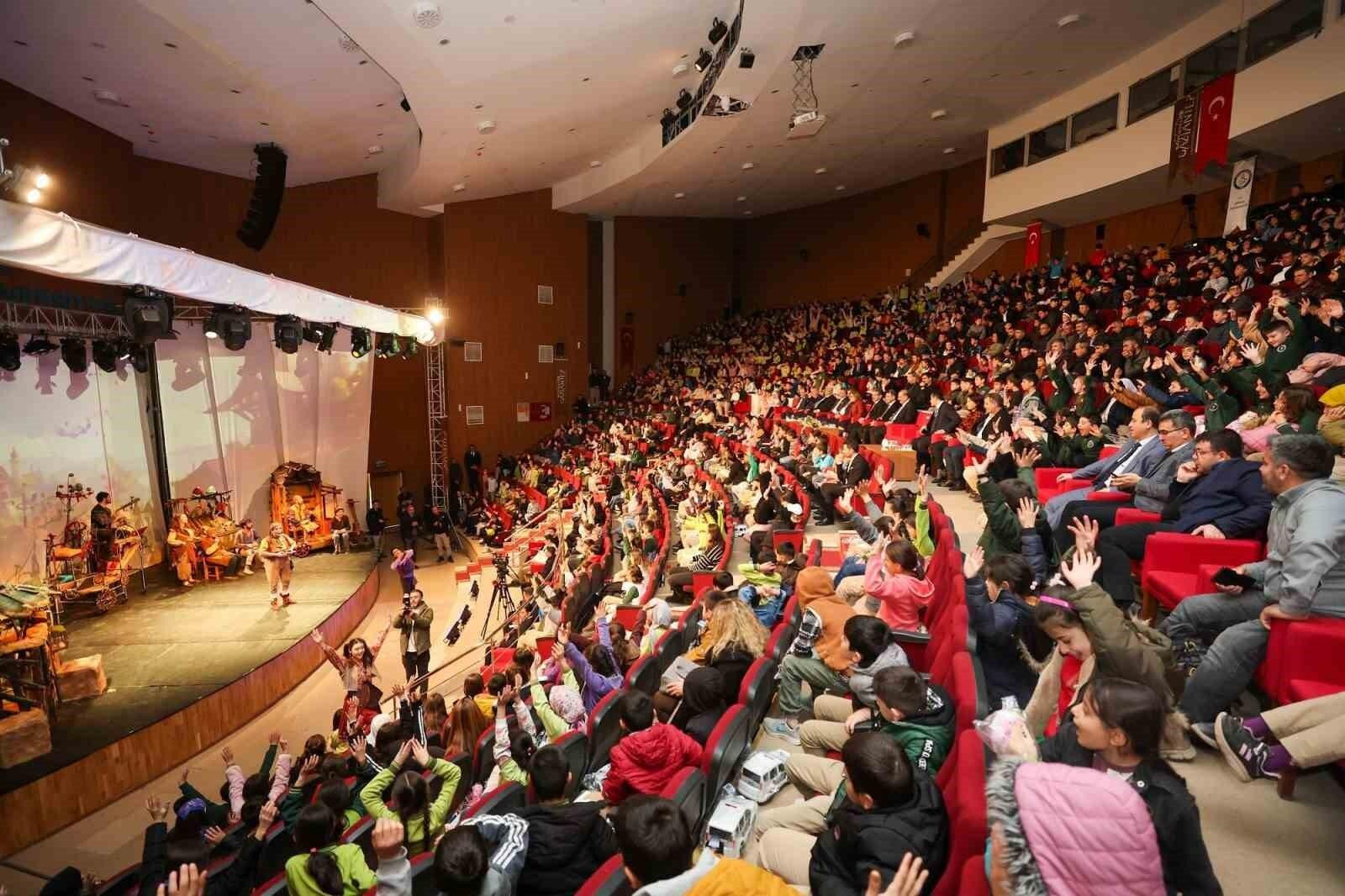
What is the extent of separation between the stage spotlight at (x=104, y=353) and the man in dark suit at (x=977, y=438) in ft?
28.5

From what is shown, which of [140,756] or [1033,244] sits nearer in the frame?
[140,756]

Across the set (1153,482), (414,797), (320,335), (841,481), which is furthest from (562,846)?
(320,335)

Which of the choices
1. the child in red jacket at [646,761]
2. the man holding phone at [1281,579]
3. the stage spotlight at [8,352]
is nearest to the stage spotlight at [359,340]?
the stage spotlight at [8,352]

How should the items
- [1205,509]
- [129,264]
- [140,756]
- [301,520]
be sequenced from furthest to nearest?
[301,520], [140,756], [129,264], [1205,509]

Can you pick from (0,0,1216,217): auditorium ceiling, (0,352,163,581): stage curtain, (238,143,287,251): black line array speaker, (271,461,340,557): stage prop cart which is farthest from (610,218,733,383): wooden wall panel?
(0,352,163,581): stage curtain

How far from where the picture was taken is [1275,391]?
435cm

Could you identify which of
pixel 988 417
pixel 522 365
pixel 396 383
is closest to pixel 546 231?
pixel 522 365

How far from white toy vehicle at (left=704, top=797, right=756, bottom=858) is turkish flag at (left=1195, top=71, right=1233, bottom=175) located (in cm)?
913

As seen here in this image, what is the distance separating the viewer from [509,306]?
15.1 m

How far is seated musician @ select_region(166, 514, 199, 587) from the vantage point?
8.56 meters

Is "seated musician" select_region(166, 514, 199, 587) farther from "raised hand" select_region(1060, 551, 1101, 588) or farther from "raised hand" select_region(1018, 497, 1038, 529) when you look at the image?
"raised hand" select_region(1060, 551, 1101, 588)

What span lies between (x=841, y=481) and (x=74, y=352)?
7718mm

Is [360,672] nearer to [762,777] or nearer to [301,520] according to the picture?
[762,777]

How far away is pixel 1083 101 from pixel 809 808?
1132cm
